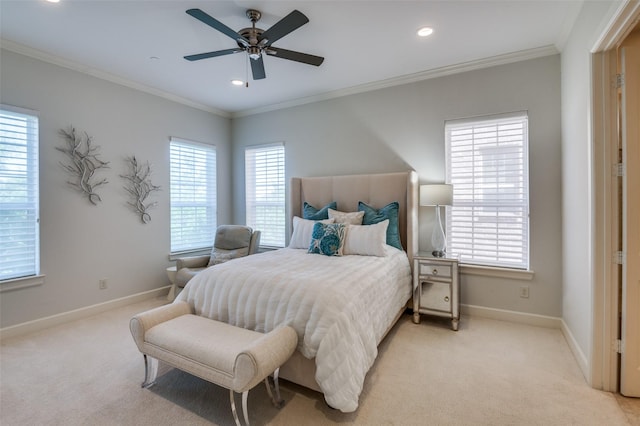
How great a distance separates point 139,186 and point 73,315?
5.48 feet

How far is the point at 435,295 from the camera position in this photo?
308 cm

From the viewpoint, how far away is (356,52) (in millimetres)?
3074

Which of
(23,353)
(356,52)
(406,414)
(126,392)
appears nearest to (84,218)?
(23,353)

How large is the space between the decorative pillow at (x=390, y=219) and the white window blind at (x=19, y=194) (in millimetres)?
3543

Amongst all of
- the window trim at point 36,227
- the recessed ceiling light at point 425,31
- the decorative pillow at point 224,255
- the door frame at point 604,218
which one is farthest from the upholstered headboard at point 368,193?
the window trim at point 36,227

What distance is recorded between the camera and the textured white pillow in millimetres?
3023

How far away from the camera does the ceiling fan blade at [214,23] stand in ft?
6.50

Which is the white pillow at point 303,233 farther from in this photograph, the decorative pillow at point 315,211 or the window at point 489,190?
the window at point 489,190

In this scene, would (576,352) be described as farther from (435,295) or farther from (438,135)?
(438,135)

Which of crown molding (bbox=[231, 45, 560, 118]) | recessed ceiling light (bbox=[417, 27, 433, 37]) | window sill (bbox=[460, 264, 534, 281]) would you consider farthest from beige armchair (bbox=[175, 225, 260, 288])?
recessed ceiling light (bbox=[417, 27, 433, 37])

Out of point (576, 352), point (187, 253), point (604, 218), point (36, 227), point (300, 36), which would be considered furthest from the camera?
point (187, 253)

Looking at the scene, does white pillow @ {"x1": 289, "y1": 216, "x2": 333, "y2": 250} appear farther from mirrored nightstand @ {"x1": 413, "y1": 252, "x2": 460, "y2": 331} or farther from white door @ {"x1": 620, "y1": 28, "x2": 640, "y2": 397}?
white door @ {"x1": 620, "y1": 28, "x2": 640, "y2": 397}

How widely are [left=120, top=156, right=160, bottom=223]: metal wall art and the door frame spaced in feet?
15.4

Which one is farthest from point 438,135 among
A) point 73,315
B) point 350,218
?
point 73,315
